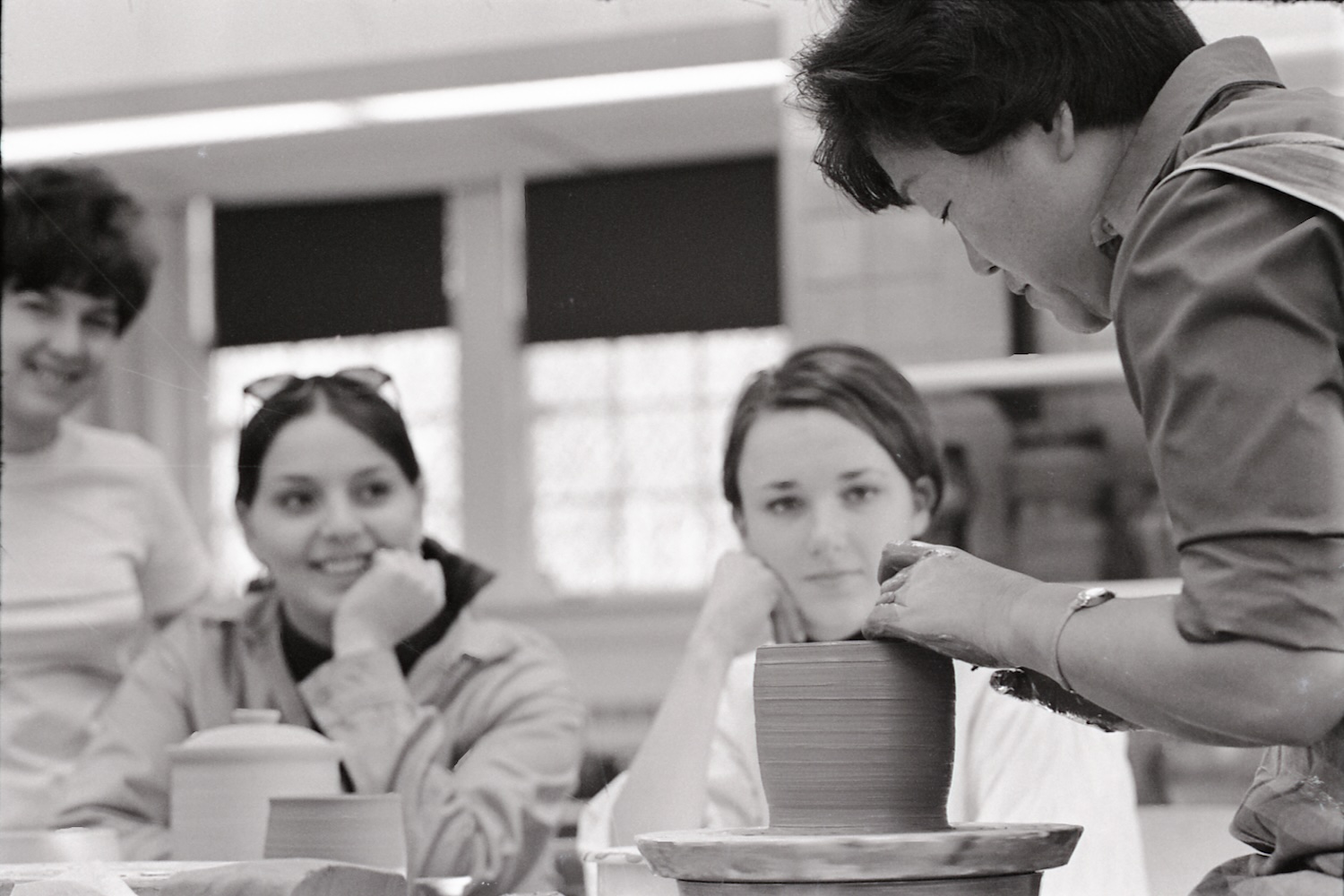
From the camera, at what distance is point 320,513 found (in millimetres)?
2002

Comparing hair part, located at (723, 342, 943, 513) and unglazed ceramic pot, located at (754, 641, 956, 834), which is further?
hair part, located at (723, 342, 943, 513)

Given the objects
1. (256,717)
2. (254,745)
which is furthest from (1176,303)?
(256,717)

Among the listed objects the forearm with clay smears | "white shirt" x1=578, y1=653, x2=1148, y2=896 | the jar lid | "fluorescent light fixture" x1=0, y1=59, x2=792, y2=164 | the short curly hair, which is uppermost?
"fluorescent light fixture" x1=0, y1=59, x2=792, y2=164

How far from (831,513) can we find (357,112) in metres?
0.80

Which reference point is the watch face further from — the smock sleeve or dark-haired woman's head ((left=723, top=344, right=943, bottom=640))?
dark-haired woman's head ((left=723, top=344, right=943, bottom=640))

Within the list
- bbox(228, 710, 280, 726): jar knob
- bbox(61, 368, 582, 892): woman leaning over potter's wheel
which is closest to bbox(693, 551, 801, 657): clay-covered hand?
bbox(61, 368, 582, 892): woman leaning over potter's wheel

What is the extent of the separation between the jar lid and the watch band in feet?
3.37

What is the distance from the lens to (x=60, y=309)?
2027 mm

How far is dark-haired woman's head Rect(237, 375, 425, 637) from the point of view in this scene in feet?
6.50

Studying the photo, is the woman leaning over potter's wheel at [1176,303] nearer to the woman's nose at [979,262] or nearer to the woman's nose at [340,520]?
the woman's nose at [979,262]

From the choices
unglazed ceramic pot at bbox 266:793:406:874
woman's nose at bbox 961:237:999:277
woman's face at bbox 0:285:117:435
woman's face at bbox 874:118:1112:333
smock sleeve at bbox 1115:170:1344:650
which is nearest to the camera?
smock sleeve at bbox 1115:170:1344:650

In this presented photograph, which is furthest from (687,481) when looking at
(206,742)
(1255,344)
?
(1255,344)

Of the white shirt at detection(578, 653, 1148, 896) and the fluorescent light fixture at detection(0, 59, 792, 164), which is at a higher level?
the fluorescent light fixture at detection(0, 59, 792, 164)

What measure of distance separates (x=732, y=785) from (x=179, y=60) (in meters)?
1.16
